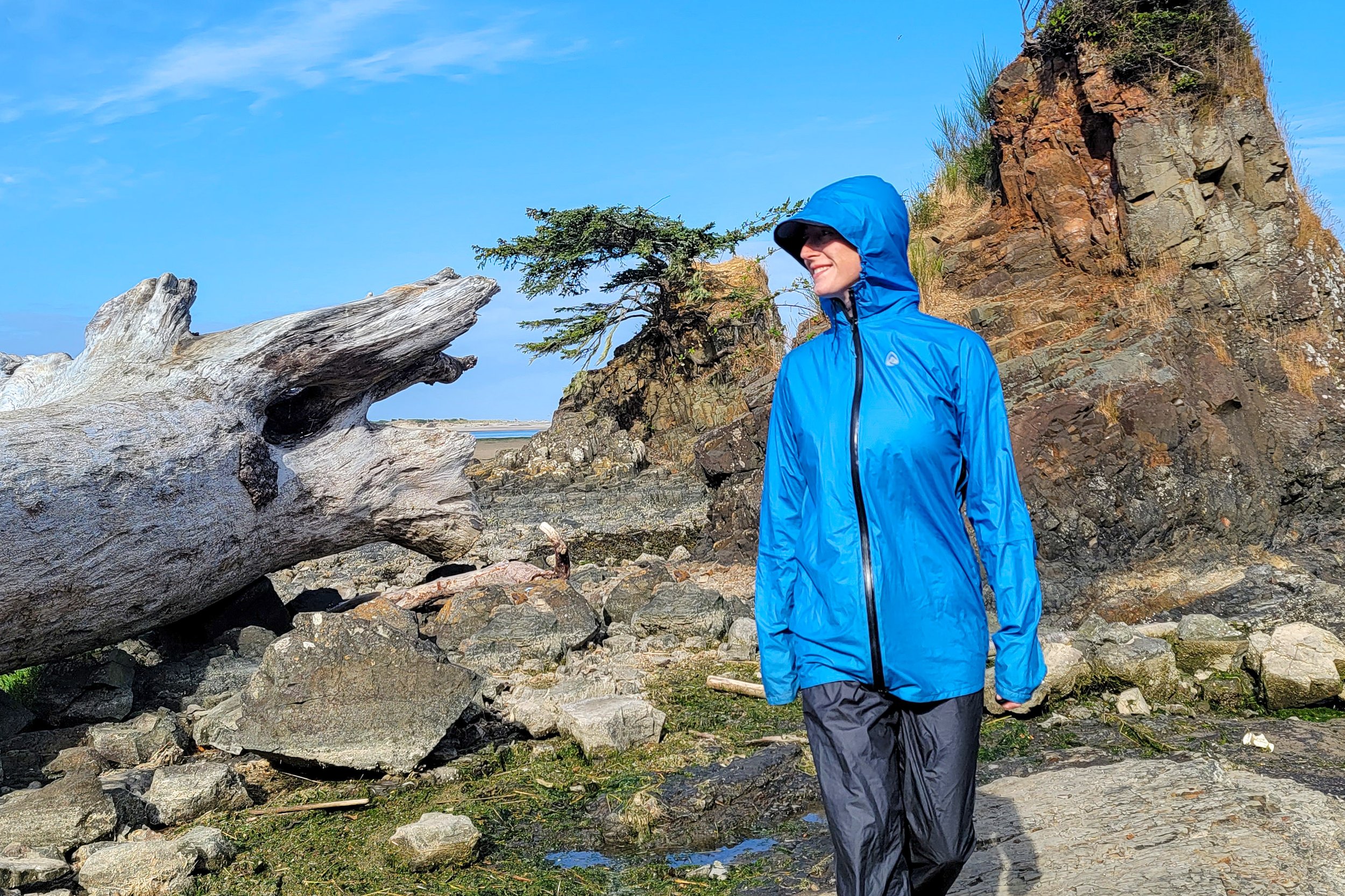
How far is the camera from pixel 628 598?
962 cm

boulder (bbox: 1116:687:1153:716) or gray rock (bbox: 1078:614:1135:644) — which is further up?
gray rock (bbox: 1078:614:1135:644)

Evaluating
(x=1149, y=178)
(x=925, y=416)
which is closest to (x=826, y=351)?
(x=925, y=416)

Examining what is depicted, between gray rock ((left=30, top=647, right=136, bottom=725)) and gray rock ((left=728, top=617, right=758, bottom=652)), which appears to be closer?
gray rock ((left=30, top=647, right=136, bottom=725))

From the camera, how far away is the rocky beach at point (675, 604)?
494 cm

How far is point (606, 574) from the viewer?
12.1m

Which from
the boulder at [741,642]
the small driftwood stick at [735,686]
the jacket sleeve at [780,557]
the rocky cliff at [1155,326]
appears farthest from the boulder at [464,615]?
the jacket sleeve at [780,557]

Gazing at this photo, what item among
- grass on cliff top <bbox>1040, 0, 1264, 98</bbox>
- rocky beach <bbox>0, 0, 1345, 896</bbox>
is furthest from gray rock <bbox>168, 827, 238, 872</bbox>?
grass on cliff top <bbox>1040, 0, 1264, 98</bbox>

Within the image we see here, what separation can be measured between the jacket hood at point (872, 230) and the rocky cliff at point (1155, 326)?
279 inches

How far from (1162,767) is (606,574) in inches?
307

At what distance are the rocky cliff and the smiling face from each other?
716 centimetres

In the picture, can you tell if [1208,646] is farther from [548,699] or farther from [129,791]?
[129,791]

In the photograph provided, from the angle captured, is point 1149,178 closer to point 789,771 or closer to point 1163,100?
point 1163,100

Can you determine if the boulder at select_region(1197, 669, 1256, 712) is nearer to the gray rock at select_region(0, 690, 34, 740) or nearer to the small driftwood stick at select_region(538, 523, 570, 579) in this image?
the small driftwood stick at select_region(538, 523, 570, 579)

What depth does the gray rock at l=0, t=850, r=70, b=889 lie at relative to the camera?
4773 mm
